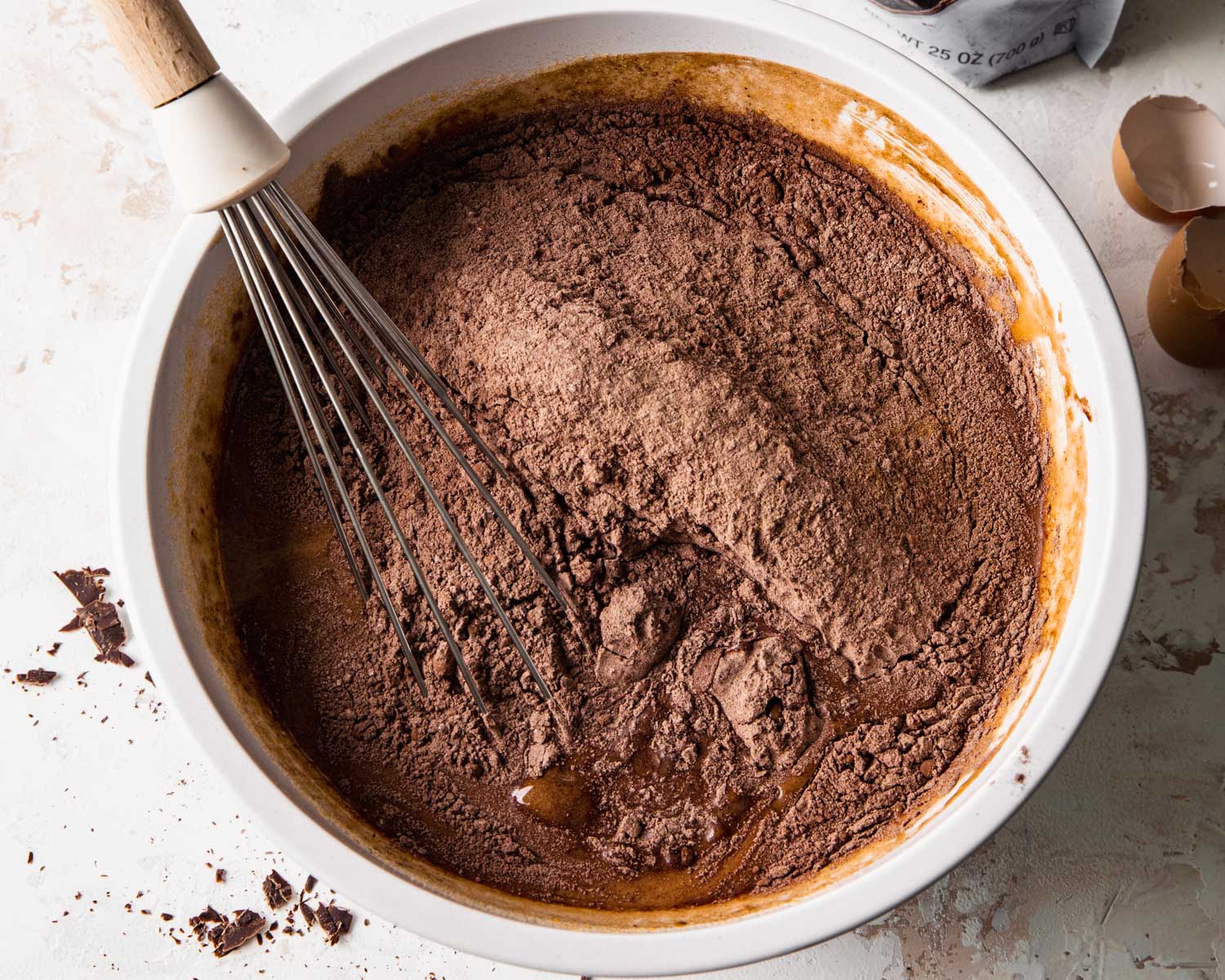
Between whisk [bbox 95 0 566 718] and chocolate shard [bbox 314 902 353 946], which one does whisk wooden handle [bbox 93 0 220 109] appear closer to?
whisk [bbox 95 0 566 718]

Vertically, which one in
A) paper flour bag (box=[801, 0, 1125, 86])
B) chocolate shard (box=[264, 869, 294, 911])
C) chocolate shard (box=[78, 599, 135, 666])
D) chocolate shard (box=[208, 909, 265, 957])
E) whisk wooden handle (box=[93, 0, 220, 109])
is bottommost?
chocolate shard (box=[208, 909, 265, 957])

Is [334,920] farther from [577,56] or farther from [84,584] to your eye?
[577,56]

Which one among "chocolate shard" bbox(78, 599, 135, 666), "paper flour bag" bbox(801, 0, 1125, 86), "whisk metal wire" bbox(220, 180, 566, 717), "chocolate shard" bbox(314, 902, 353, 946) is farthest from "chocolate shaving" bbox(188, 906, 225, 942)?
"paper flour bag" bbox(801, 0, 1125, 86)

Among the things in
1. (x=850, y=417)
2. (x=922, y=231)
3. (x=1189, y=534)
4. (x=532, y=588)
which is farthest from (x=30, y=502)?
(x=1189, y=534)

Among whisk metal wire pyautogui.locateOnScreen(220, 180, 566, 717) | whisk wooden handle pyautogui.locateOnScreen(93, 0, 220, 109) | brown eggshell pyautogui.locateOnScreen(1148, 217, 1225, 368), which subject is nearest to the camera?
whisk wooden handle pyautogui.locateOnScreen(93, 0, 220, 109)

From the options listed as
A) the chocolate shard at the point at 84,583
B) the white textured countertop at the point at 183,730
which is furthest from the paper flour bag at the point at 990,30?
the chocolate shard at the point at 84,583

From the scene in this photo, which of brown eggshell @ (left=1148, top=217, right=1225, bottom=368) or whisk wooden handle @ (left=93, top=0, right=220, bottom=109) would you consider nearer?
→ whisk wooden handle @ (left=93, top=0, right=220, bottom=109)

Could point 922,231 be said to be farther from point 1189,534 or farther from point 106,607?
point 106,607
